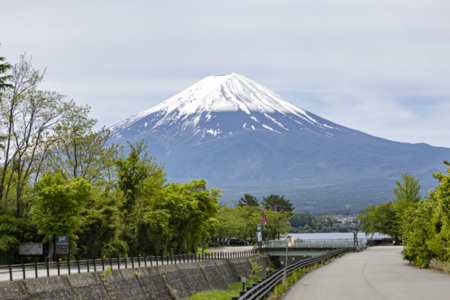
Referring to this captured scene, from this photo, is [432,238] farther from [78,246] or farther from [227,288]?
[78,246]

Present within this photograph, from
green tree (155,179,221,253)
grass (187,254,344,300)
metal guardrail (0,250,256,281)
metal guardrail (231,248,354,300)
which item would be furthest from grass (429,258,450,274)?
green tree (155,179,221,253)

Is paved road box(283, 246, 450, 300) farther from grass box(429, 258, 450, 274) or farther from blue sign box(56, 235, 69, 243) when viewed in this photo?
blue sign box(56, 235, 69, 243)

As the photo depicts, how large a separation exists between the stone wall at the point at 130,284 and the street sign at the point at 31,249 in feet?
31.3

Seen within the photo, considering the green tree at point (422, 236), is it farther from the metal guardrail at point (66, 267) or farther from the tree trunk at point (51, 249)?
the tree trunk at point (51, 249)

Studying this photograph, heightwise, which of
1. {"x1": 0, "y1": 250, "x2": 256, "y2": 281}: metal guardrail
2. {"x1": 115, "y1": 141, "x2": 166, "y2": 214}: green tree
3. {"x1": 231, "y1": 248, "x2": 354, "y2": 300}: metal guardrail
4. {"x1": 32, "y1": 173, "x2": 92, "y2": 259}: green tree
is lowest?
{"x1": 231, "y1": 248, "x2": 354, "y2": 300}: metal guardrail

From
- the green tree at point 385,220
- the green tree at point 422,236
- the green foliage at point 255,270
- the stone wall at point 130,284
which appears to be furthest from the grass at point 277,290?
the green tree at point 385,220

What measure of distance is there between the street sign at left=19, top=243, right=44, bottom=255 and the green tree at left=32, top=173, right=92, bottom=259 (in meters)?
0.74

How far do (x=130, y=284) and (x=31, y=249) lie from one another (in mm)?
12829

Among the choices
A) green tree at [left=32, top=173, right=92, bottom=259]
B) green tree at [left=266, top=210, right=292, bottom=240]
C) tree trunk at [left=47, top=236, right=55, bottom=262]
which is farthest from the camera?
green tree at [left=266, top=210, right=292, bottom=240]

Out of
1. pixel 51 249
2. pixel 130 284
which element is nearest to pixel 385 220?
pixel 51 249

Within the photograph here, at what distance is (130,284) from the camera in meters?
32.3

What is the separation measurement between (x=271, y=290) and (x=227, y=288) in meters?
26.8

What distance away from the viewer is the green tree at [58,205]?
40594 mm

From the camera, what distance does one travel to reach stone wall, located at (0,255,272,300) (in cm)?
2390
